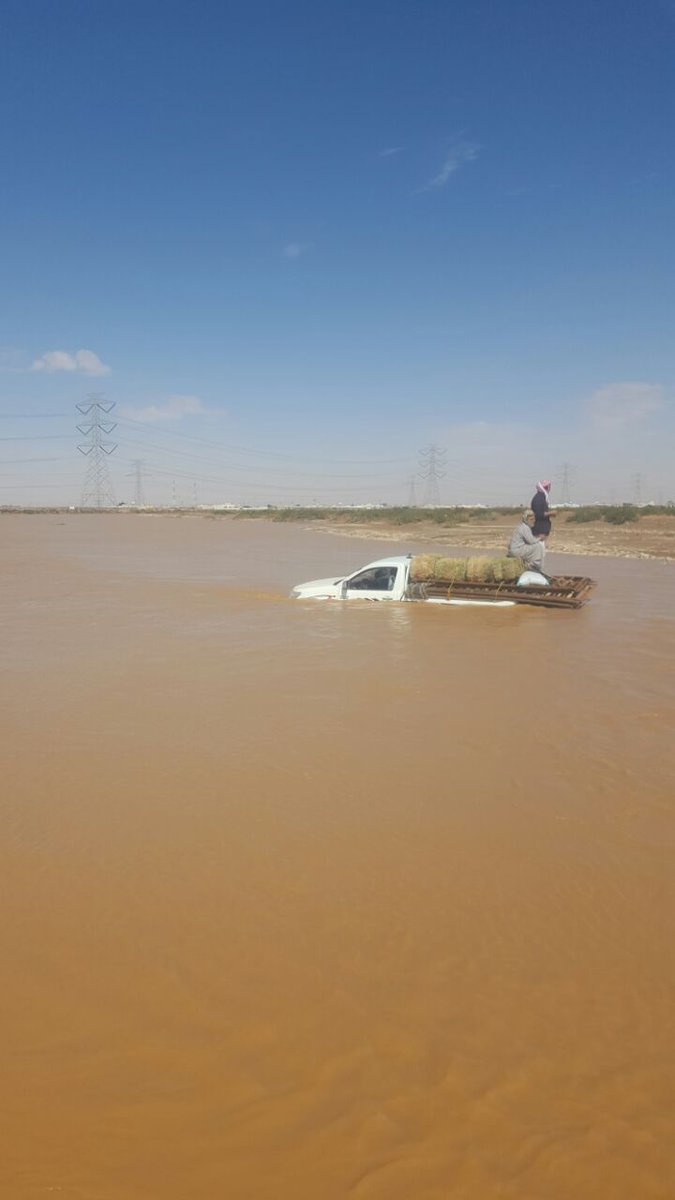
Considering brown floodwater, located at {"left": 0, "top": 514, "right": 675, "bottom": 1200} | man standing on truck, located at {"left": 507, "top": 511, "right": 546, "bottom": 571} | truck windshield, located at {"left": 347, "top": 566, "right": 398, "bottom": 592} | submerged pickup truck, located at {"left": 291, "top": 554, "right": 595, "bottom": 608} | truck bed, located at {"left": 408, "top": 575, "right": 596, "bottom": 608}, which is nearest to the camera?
brown floodwater, located at {"left": 0, "top": 514, "right": 675, "bottom": 1200}

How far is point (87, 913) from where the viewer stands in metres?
3.73

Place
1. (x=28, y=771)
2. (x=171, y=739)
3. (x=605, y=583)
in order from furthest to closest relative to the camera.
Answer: (x=605, y=583)
(x=171, y=739)
(x=28, y=771)

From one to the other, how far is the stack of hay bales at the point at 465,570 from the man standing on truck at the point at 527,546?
204mm

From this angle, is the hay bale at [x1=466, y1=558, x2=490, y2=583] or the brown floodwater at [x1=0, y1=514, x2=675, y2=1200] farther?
the hay bale at [x1=466, y1=558, x2=490, y2=583]

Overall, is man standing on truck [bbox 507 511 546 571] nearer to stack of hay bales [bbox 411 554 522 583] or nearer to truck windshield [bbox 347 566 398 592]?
stack of hay bales [bbox 411 554 522 583]

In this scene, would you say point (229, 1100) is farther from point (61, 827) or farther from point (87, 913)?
point (61, 827)

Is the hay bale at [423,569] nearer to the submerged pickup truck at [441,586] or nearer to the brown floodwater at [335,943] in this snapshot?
the submerged pickup truck at [441,586]

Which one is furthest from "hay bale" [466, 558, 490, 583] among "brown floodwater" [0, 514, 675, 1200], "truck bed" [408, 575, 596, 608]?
"brown floodwater" [0, 514, 675, 1200]

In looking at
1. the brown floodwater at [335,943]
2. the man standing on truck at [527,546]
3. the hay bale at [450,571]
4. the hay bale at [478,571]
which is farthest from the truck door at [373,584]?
the brown floodwater at [335,943]

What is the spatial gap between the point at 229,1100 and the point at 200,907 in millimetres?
1251

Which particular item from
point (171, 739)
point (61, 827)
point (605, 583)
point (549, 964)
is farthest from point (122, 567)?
point (549, 964)

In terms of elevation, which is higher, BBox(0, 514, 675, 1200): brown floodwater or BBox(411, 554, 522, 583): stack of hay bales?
BBox(411, 554, 522, 583): stack of hay bales

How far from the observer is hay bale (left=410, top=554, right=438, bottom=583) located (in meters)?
14.1

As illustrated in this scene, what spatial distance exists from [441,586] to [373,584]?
1.33 m
